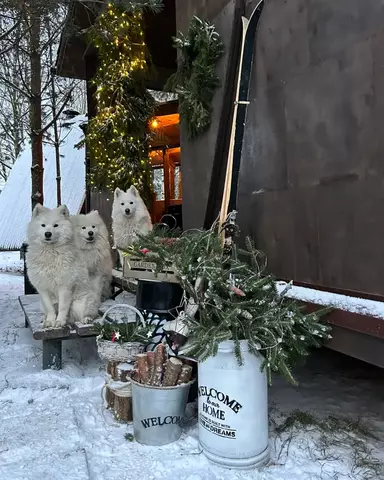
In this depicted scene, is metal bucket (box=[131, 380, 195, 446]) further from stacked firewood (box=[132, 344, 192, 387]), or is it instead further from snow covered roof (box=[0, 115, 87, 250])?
snow covered roof (box=[0, 115, 87, 250])

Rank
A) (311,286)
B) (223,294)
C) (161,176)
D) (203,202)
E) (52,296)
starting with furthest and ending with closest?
(161,176)
(203,202)
(52,296)
(311,286)
(223,294)

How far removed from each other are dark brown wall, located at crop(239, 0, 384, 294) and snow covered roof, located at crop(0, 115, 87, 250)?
472 inches

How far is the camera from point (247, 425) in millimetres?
2227

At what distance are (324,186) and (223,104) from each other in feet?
5.26

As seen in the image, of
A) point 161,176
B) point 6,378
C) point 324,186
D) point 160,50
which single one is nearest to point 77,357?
point 6,378

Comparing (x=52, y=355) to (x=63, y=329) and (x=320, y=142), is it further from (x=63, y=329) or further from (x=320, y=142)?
(x=320, y=142)

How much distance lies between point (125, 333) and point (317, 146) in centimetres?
183

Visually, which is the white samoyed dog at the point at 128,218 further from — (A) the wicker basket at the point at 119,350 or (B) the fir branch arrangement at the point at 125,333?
(A) the wicker basket at the point at 119,350

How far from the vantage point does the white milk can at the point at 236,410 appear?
222 centimetres

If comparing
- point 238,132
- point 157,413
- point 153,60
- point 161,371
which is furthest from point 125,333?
point 153,60

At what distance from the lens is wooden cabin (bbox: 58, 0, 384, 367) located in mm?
2189

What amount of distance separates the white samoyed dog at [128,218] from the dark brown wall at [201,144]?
30.4 inches

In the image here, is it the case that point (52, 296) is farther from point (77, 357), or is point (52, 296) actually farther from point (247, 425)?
point (247, 425)

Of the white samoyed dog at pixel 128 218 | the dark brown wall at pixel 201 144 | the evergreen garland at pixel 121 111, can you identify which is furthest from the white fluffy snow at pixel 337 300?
the evergreen garland at pixel 121 111
